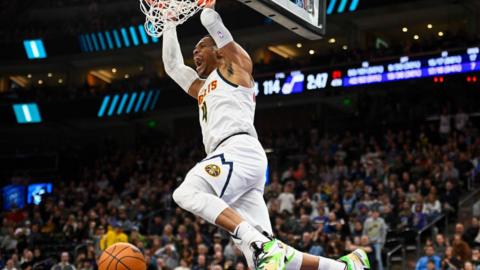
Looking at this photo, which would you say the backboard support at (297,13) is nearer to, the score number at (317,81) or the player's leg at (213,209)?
the player's leg at (213,209)

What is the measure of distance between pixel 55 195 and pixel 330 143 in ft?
35.8

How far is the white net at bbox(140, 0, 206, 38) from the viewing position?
938cm

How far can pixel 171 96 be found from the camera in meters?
35.7

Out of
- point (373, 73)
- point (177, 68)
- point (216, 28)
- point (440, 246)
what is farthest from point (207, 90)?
point (373, 73)

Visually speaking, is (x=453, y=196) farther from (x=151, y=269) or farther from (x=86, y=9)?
(x=86, y=9)

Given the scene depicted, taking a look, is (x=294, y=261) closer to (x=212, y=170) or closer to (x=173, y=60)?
(x=212, y=170)

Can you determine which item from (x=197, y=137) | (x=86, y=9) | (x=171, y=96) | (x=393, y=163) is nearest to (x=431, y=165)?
(x=393, y=163)

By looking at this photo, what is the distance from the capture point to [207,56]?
29.0 ft

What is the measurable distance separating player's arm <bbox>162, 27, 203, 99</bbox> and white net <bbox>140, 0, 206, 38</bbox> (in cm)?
12

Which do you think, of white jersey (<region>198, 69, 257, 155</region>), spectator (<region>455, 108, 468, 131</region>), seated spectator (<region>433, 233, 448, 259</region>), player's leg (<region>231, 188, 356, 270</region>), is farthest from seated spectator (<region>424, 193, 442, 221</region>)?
white jersey (<region>198, 69, 257, 155</region>)

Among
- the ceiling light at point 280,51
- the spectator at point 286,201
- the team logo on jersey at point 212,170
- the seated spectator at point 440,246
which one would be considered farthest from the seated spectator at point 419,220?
the ceiling light at point 280,51

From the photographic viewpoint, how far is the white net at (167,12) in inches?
369

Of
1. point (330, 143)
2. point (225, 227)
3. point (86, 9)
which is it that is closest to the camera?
point (225, 227)

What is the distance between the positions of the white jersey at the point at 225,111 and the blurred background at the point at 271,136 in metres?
9.90
